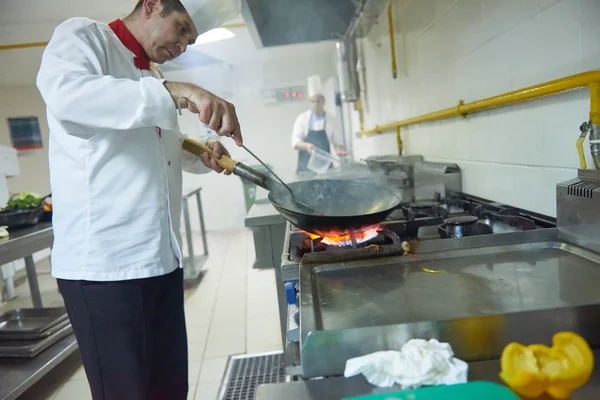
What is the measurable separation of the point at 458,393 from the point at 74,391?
202 centimetres

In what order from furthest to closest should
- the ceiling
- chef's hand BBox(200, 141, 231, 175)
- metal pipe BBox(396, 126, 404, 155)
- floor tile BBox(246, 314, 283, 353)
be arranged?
the ceiling
metal pipe BBox(396, 126, 404, 155)
floor tile BBox(246, 314, 283, 353)
chef's hand BBox(200, 141, 231, 175)

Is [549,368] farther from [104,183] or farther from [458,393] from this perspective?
[104,183]

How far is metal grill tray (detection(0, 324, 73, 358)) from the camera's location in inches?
71.9

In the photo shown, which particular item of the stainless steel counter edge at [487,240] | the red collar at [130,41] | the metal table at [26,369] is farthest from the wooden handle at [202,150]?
the metal table at [26,369]

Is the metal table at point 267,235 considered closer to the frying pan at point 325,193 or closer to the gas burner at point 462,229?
the frying pan at point 325,193

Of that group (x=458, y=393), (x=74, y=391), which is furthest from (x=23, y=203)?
(x=458, y=393)

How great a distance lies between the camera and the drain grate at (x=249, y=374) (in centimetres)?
171

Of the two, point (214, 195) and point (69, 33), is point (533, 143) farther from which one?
point (214, 195)

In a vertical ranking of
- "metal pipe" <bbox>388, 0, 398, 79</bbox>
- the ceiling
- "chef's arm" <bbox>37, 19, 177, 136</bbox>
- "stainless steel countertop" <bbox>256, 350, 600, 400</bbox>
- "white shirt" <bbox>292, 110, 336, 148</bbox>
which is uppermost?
the ceiling

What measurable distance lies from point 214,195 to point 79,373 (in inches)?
128

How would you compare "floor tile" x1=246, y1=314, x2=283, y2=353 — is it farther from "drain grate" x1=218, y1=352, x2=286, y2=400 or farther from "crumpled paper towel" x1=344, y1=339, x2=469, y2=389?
"crumpled paper towel" x1=344, y1=339, x2=469, y2=389

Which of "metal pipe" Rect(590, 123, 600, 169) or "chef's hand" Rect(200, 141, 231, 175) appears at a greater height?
"chef's hand" Rect(200, 141, 231, 175)

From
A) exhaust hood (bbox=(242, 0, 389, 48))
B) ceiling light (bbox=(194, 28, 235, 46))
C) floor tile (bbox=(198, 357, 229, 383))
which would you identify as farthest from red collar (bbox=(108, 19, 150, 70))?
ceiling light (bbox=(194, 28, 235, 46))

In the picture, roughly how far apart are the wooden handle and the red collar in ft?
0.86
